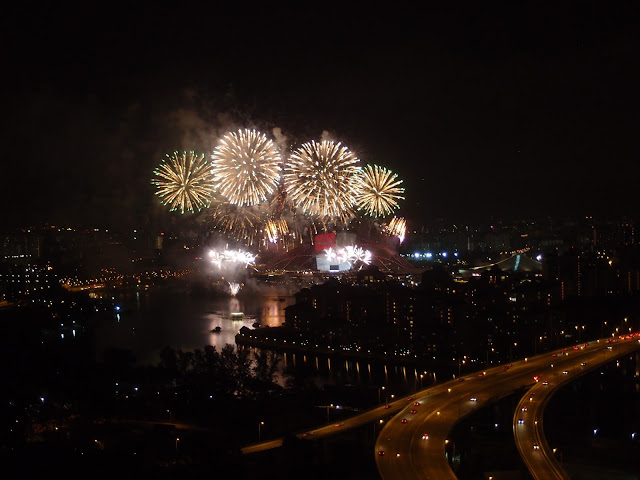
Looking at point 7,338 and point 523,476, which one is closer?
point 523,476

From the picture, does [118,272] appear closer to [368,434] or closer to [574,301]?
[574,301]

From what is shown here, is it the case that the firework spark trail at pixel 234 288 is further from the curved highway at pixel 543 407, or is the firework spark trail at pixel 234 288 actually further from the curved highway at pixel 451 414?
the curved highway at pixel 451 414

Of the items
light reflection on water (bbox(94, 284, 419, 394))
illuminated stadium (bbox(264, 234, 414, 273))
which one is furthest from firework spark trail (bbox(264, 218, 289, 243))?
illuminated stadium (bbox(264, 234, 414, 273))

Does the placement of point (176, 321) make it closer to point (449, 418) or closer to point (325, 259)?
point (325, 259)

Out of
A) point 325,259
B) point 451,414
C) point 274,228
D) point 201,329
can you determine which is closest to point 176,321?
point 201,329

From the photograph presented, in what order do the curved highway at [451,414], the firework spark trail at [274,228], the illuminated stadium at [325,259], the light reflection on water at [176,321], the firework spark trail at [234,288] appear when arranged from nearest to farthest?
1. the curved highway at [451,414]
2. the light reflection on water at [176,321]
3. the firework spark trail at [274,228]
4. the illuminated stadium at [325,259]
5. the firework spark trail at [234,288]

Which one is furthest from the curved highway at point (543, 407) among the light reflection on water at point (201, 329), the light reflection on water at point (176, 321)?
the light reflection on water at point (176, 321)

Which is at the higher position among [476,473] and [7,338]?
[7,338]

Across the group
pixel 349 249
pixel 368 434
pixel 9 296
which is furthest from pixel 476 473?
pixel 349 249
